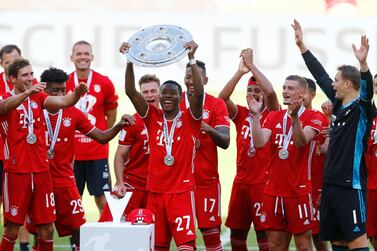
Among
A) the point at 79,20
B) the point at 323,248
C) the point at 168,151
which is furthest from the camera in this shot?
the point at 79,20

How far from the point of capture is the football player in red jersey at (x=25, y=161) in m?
10.2

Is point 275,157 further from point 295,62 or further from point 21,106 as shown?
point 295,62

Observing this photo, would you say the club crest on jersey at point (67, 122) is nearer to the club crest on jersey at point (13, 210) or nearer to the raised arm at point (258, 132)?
the club crest on jersey at point (13, 210)

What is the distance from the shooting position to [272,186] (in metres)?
10.2

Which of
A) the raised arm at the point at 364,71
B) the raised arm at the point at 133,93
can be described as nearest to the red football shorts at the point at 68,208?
the raised arm at the point at 133,93

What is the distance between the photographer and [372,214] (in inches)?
428

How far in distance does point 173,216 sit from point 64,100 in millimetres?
1477

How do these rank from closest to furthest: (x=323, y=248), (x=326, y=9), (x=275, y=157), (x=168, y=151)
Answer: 1. (x=168, y=151)
2. (x=275, y=157)
3. (x=323, y=248)
4. (x=326, y=9)

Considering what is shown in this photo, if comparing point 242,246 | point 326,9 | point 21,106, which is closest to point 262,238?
point 242,246

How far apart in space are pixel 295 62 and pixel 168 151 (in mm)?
7564

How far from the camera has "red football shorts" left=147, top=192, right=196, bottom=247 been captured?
31.2ft

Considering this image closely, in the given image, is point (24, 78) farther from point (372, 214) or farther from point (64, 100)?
point (372, 214)

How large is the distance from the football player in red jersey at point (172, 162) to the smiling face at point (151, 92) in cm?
72

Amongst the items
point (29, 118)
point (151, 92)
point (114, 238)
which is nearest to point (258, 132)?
point (151, 92)
